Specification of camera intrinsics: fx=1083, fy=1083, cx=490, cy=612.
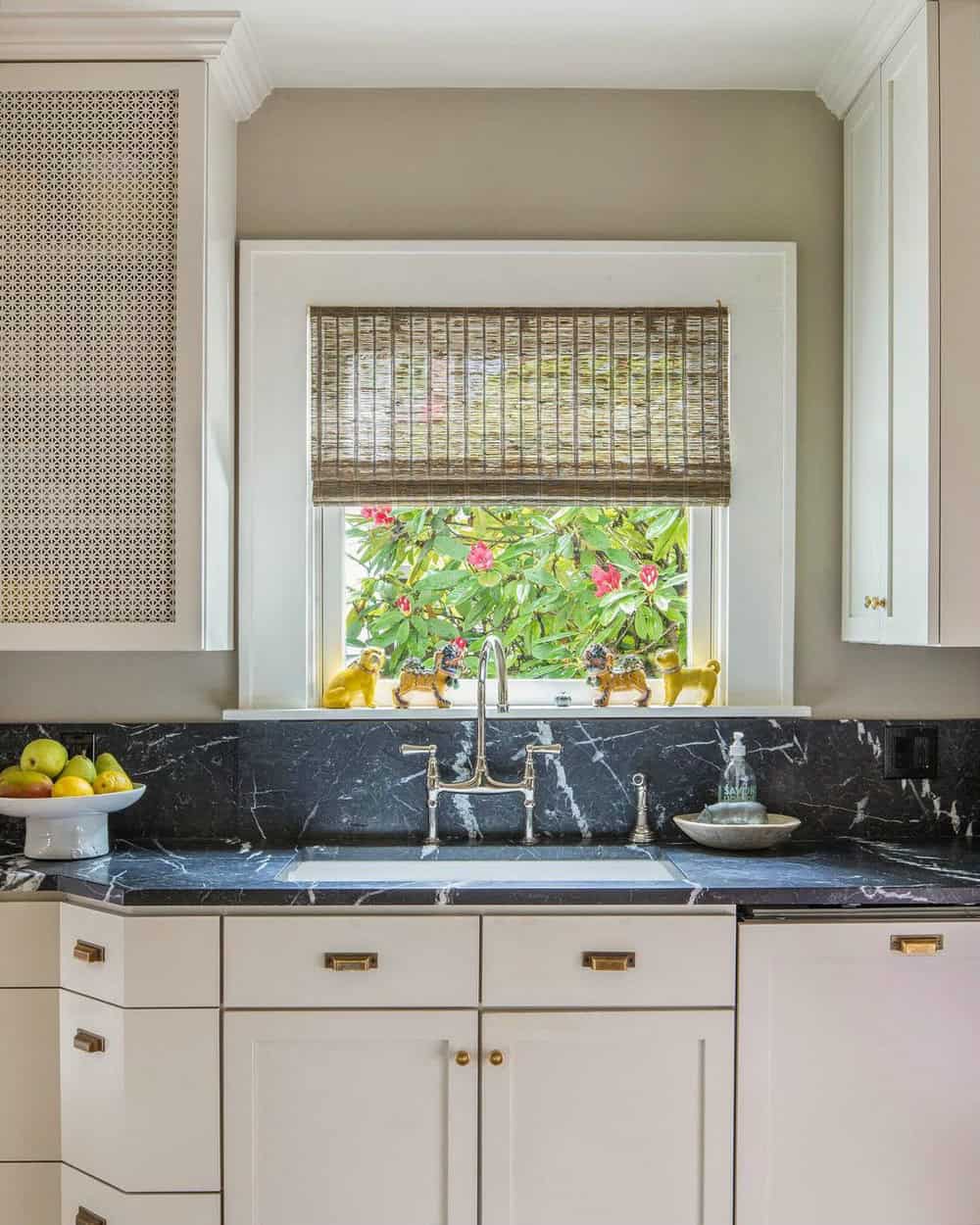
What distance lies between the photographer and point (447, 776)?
2.47 m

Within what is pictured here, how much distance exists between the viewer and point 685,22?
2215mm

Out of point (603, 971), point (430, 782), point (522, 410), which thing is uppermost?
point (522, 410)

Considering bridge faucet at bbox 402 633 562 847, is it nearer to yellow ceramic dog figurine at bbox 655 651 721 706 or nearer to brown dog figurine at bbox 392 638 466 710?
brown dog figurine at bbox 392 638 466 710

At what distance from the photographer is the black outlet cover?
8.12 ft

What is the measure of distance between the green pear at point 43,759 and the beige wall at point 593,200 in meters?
0.26

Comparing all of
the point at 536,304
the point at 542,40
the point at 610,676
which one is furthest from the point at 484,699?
the point at 542,40

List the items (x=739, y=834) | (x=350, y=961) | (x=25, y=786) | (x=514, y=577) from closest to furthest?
1. (x=350, y=961)
2. (x=25, y=786)
3. (x=739, y=834)
4. (x=514, y=577)

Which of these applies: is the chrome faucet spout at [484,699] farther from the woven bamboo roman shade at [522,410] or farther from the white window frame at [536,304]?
the woven bamboo roman shade at [522,410]

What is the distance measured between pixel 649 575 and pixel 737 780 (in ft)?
1.70

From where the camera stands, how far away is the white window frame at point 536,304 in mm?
2477

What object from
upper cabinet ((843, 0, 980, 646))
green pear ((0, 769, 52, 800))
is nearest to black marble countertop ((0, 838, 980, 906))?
green pear ((0, 769, 52, 800))

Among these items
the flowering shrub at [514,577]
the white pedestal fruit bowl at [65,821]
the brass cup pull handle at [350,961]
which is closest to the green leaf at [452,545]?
the flowering shrub at [514,577]

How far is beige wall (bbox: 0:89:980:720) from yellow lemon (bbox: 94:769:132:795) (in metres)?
0.25

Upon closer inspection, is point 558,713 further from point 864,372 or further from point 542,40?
point 542,40
